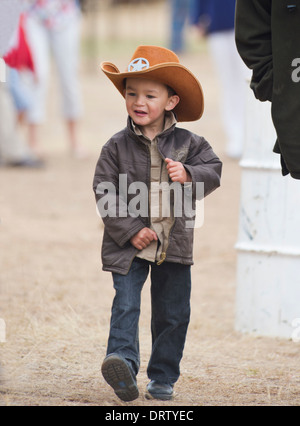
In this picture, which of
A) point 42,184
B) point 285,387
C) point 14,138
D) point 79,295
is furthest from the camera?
point 14,138

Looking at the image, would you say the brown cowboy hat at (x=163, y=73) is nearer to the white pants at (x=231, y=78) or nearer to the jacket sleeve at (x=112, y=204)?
the jacket sleeve at (x=112, y=204)

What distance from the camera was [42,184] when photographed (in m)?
8.13

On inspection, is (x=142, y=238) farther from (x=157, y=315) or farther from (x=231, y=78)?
(x=231, y=78)

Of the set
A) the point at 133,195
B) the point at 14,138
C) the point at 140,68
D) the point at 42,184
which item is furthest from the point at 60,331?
the point at 14,138

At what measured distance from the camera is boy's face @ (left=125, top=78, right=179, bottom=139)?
3.28m

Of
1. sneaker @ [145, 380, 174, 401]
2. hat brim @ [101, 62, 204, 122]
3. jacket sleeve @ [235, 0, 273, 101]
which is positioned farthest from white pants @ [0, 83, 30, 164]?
jacket sleeve @ [235, 0, 273, 101]

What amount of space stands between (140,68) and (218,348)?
1624 millimetres

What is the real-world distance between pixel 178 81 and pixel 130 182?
0.42m

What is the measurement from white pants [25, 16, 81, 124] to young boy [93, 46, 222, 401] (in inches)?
200

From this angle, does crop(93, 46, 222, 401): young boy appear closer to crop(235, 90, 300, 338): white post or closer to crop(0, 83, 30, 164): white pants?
crop(235, 90, 300, 338): white post

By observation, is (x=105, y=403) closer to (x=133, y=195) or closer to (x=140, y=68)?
(x=133, y=195)

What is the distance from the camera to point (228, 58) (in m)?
8.39

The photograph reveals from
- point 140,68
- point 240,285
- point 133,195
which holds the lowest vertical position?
point 240,285
